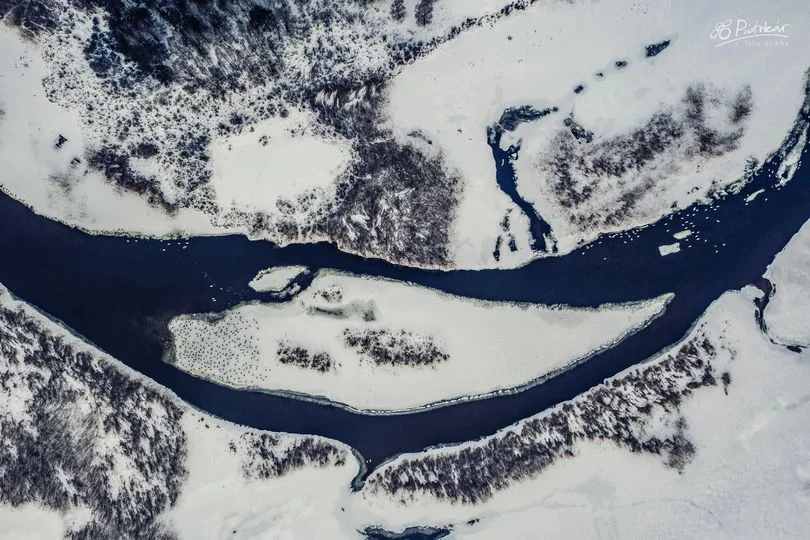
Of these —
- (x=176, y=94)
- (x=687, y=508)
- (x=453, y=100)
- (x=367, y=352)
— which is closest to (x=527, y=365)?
(x=367, y=352)

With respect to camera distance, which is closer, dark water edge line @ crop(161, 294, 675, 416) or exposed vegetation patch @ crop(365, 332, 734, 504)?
exposed vegetation patch @ crop(365, 332, 734, 504)

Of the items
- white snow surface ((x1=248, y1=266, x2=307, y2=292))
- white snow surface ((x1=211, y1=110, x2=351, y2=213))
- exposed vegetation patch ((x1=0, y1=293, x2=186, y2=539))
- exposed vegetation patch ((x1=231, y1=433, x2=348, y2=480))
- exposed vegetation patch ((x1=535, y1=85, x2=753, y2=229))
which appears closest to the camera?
exposed vegetation patch ((x1=535, y1=85, x2=753, y2=229))

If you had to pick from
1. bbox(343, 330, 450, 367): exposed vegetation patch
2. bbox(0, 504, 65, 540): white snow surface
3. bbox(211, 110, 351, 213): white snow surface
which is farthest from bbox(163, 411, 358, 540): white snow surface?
bbox(211, 110, 351, 213): white snow surface

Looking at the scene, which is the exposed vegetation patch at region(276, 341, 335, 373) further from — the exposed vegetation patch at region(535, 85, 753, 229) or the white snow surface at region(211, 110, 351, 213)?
the exposed vegetation patch at region(535, 85, 753, 229)

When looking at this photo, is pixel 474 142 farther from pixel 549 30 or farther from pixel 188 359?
pixel 188 359

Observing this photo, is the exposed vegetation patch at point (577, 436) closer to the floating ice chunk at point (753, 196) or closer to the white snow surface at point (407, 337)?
the white snow surface at point (407, 337)
